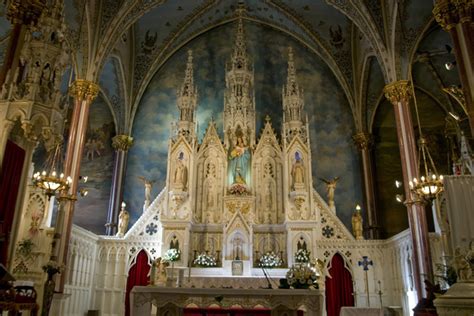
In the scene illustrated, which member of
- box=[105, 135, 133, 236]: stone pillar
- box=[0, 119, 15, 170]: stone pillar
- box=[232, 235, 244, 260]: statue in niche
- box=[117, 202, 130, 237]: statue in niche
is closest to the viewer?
box=[0, 119, 15, 170]: stone pillar

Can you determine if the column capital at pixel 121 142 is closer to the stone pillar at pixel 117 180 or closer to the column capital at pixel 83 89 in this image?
the stone pillar at pixel 117 180

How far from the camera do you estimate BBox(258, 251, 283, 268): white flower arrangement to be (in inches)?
659

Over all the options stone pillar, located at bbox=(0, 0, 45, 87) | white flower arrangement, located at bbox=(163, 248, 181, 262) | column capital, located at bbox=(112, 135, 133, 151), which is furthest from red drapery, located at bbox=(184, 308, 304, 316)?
column capital, located at bbox=(112, 135, 133, 151)

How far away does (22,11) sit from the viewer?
10875mm

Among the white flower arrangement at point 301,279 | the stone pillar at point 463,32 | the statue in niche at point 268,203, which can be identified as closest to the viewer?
the stone pillar at point 463,32

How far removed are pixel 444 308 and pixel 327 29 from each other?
1738cm

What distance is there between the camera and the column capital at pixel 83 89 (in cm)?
1627

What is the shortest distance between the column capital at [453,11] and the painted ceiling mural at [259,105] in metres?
10.8

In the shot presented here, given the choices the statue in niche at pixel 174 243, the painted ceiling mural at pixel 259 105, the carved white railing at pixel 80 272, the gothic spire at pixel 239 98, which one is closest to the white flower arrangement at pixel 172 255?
the statue in niche at pixel 174 243

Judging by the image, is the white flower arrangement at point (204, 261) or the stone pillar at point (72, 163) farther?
the white flower arrangement at point (204, 261)

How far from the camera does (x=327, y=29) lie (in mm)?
21812

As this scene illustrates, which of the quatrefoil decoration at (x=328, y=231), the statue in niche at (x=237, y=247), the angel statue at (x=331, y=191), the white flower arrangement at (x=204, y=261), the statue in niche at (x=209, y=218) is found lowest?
the white flower arrangement at (x=204, y=261)

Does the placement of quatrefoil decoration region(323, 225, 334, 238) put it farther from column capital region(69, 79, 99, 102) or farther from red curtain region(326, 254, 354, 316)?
column capital region(69, 79, 99, 102)

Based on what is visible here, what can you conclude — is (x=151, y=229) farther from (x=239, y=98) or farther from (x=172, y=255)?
(x=239, y=98)
